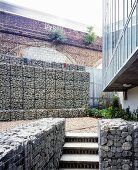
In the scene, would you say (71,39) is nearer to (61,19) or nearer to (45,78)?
(61,19)

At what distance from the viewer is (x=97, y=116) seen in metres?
15.5

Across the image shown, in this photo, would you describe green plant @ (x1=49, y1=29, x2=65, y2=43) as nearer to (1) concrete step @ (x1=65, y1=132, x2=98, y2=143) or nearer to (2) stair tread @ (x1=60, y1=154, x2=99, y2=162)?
(1) concrete step @ (x1=65, y1=132, x2=98, y2=143)

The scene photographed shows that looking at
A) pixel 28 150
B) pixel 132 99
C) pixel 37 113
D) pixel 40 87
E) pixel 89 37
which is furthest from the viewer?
pixel 89 37

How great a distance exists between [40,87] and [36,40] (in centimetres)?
789

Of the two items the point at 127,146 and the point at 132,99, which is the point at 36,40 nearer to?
the point at 132,99

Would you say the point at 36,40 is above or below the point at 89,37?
below

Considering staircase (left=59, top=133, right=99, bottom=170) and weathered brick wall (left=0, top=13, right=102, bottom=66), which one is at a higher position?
weathered brick wall (left=0, top=13, right=102, bottom=66)

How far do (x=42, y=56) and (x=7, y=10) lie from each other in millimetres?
4366

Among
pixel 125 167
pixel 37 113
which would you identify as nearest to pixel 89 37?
pixel 37 113

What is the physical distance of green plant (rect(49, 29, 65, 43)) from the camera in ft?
73.5

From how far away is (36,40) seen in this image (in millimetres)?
21625

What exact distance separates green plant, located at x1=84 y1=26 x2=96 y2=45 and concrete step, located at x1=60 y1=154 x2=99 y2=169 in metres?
18.2

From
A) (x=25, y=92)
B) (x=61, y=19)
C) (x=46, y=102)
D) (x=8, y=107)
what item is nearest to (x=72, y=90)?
(x=46, y=102)

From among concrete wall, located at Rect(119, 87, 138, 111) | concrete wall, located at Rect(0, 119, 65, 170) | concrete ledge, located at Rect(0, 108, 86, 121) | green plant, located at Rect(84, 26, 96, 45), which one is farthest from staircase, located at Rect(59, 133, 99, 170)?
green plant, located at Rect(84, 26, 96, 45)
